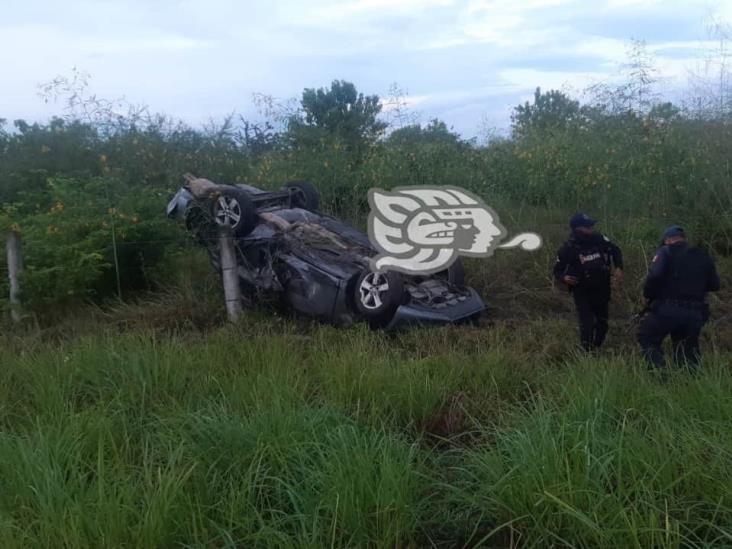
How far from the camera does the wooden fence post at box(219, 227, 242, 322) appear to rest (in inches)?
275

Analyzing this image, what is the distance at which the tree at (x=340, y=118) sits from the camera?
1159cm

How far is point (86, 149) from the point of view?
435 inches

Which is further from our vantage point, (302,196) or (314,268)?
(302,196)

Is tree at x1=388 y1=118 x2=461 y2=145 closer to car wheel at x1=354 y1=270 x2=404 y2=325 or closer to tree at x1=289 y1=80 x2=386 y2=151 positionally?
tree at x1=289 y1=80 x2=386 y2=151

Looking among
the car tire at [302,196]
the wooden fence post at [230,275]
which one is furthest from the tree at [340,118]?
the wooden fence post at [230,275]

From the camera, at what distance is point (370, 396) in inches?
173

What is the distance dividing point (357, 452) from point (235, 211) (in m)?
4.43

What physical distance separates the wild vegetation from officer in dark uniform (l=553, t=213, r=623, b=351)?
1.17 ft

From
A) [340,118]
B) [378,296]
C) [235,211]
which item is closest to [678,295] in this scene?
[378,296]

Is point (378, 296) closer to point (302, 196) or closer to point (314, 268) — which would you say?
point (314, 268)

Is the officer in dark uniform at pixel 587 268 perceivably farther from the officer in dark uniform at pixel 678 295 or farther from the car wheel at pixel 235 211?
the car wheel at pixel 235 211

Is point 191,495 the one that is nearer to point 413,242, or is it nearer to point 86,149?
point 413,242

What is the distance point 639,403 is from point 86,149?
31.4 ft

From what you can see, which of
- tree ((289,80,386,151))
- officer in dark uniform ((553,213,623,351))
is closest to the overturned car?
officer in dark uniform ((553,213,623,351))
